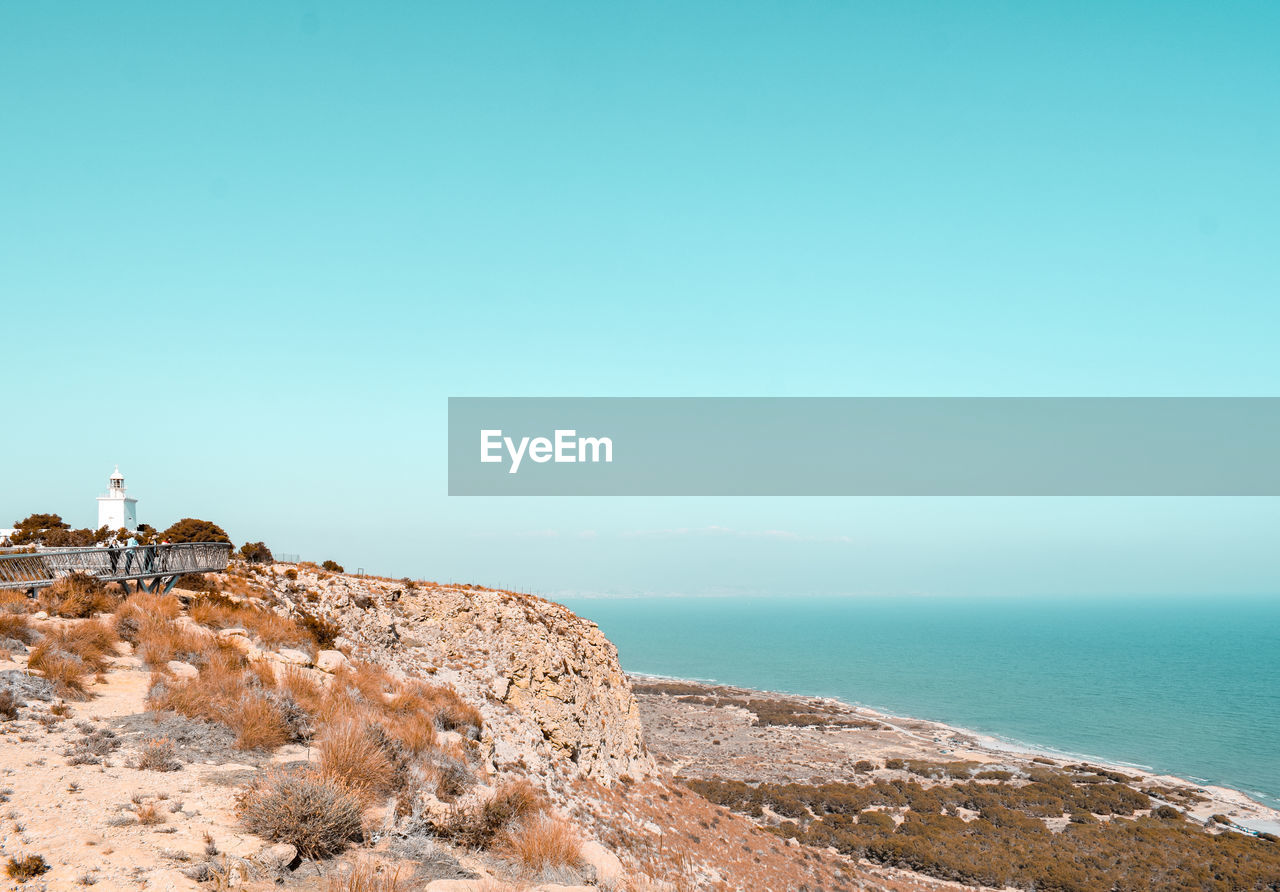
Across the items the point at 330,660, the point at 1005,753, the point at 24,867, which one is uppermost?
the point at 24,867

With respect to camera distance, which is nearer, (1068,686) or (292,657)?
(292,657)

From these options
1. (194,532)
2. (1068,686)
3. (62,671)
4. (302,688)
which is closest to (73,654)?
(62,671)

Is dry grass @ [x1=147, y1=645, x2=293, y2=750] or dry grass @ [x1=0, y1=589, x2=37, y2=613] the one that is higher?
dry grass @ [x1=0, y1=589, x2=37, y2=613]

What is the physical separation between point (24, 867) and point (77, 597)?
11.1 metres

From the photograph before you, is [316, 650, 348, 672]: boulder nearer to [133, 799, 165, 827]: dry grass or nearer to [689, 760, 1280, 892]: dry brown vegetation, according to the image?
[133, 799, 165, 827]: dry grass

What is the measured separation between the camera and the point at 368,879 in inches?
260

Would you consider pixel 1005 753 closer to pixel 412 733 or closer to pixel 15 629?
pixel 412 733

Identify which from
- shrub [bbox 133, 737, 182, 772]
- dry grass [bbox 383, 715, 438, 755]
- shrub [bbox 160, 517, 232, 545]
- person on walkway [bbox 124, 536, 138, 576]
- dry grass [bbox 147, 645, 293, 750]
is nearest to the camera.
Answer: shrub [bbox 133, 737, 182, 772]

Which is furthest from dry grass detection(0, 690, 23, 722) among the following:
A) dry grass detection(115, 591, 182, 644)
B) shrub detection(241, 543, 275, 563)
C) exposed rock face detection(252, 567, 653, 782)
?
shrub detection(241, 543, 275, 563)

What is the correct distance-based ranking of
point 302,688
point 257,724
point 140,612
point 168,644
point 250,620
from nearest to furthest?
point 257,724
point 302,688
point 168,644
point 140,612
point 250,620

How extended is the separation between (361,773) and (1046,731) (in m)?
83.5

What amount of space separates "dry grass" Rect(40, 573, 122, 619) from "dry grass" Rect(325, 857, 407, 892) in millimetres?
11381

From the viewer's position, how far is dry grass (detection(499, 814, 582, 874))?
27.1 ft

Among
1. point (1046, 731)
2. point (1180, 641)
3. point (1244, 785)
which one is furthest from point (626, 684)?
point (1180, 641)
